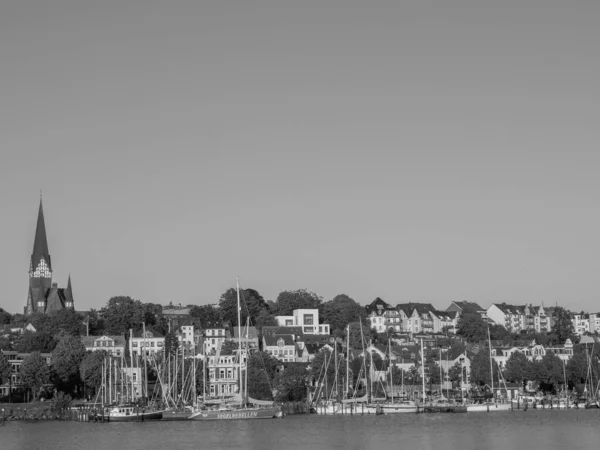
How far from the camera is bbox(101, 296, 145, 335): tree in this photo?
172125mm

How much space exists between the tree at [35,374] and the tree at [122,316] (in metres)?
43.1

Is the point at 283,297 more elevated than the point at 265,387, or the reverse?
the point at 283,297

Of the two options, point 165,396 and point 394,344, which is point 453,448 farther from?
point 394,344

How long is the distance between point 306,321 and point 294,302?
9292 millimetres

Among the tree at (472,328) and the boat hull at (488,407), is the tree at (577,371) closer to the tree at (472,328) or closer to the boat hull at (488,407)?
the boat hull at (488,407)

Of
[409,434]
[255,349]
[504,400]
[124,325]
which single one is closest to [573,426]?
[409,434]

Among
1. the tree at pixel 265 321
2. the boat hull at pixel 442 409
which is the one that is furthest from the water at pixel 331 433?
the tree at pixel 265 321

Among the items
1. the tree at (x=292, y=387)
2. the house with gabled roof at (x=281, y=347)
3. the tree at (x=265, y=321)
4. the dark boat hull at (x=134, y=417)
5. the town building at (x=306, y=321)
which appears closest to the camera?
the dark boat hull at (x=134, y=417)

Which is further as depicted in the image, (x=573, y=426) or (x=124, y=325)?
(x=124, y=325)

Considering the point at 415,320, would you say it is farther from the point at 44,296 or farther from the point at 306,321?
the point at 44,296

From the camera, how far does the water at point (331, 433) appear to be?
80500 mm

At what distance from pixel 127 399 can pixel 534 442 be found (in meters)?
51.3

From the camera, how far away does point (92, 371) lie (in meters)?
128

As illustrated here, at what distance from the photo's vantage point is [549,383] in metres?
144
